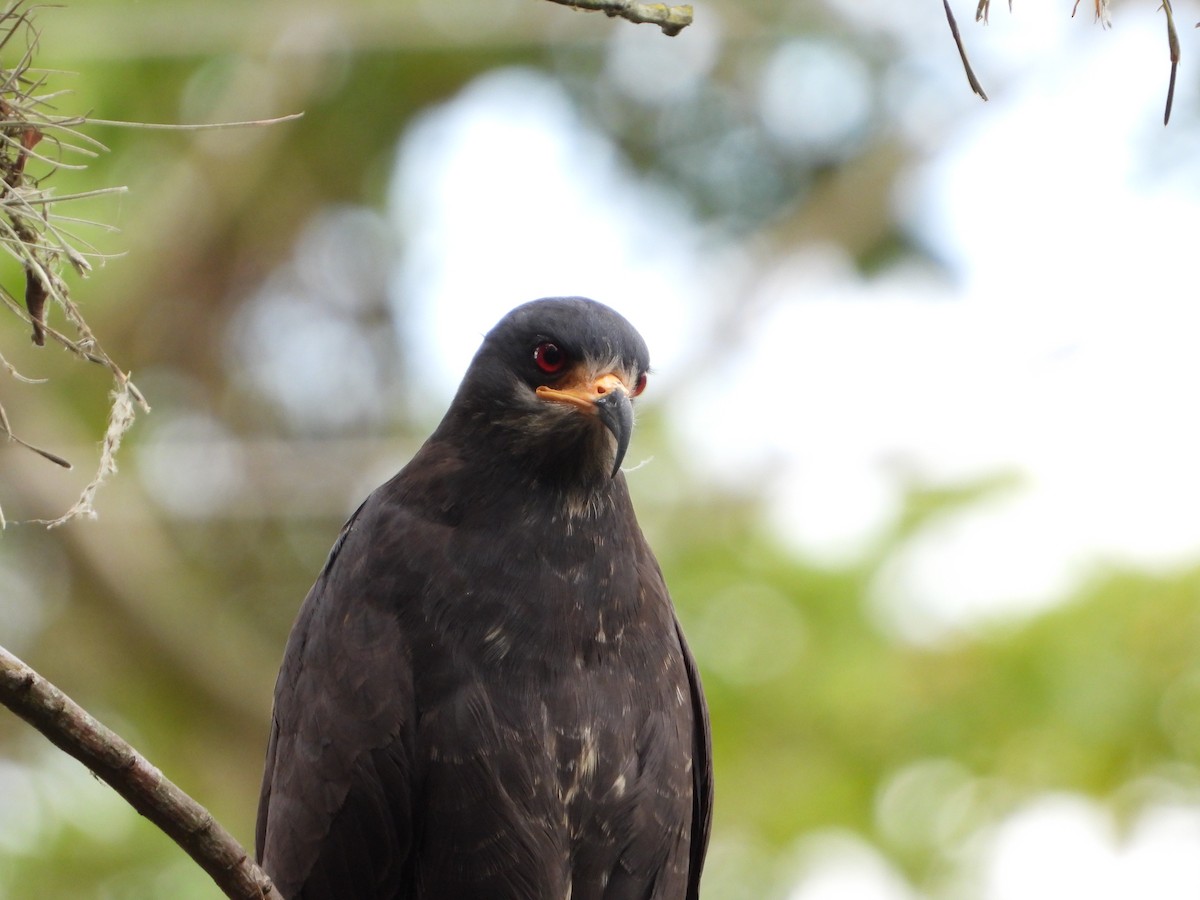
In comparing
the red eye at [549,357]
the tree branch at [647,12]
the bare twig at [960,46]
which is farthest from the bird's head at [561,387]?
the bare twig at [960,46]

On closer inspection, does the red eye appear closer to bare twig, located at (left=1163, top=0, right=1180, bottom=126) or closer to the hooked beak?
the hooked beak

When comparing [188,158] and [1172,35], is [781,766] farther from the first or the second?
[1172,35]

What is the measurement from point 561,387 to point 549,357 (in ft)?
Result: 0.30

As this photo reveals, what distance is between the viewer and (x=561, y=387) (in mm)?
4055

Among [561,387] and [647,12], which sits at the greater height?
[647,12]

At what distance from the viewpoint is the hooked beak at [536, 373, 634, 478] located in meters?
3.86

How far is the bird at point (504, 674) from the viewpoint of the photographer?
12.1 feet

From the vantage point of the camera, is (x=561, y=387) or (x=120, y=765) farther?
(x=561, y=387)

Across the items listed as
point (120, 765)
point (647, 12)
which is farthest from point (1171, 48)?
point (120, 765)

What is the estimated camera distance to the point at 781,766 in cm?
902

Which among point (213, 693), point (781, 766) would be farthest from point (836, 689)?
point (213, 693)

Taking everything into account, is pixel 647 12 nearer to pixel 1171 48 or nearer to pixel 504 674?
pixel 1171 48

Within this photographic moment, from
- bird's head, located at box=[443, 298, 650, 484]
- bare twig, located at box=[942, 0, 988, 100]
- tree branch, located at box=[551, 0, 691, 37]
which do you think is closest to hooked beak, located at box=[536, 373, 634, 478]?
bird's head, located at box=[443, 298, 650, 484]

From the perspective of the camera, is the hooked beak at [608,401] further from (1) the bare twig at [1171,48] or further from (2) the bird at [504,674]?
(1) the bare twig at [1171,48]
